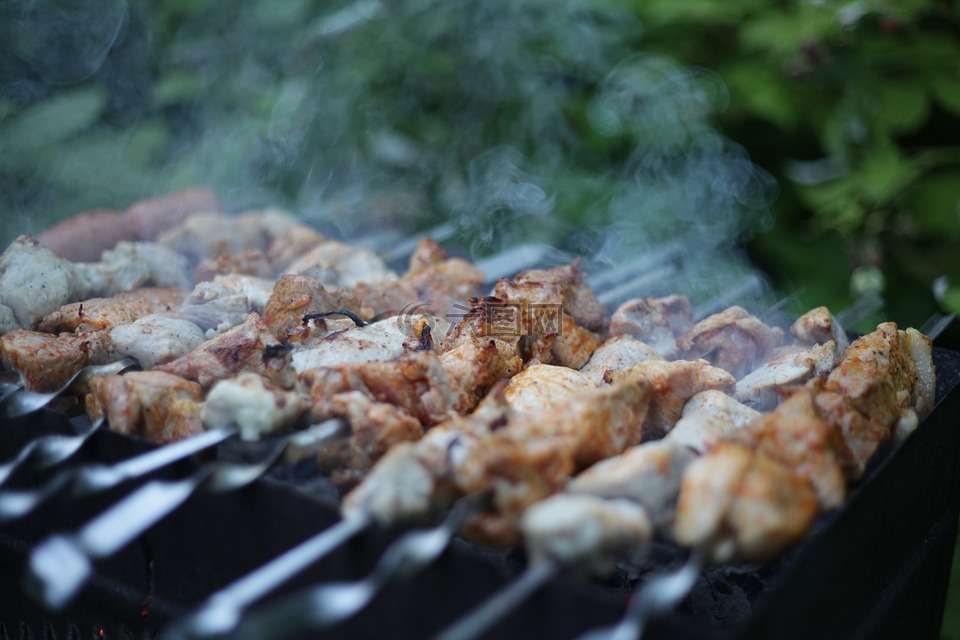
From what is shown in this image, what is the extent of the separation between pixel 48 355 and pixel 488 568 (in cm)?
140

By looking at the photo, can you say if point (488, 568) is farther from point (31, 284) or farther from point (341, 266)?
point (341, 266)

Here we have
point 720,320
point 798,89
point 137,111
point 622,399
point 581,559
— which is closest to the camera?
point 581,559

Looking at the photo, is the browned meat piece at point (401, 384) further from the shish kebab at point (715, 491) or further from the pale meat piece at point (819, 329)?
the pale meat piece at point (819, 329)

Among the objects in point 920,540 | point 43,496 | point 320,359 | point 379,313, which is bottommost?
point 920,540

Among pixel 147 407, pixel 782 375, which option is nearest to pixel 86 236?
pixel 147 407

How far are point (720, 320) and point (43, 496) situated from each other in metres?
1.86

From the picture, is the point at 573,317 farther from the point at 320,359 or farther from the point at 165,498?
the point at 165,498

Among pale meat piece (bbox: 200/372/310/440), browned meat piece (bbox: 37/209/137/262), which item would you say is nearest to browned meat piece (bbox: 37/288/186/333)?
browned meat piece (bbox: 37/209/137/262)

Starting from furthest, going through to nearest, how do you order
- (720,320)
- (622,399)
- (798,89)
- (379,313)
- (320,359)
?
(798,89) → (379,313) → (720,320) → (320,359) → (622,399)

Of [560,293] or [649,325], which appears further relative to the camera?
[649,325]

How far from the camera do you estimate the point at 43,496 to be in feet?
4.92

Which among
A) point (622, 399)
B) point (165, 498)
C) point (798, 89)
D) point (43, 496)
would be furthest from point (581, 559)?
point (798, 89)

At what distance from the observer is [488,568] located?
1473 millimetres

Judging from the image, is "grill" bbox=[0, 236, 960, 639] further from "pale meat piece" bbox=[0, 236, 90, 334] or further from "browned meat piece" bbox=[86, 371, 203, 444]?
"pale meat piece" bbox=[0, 236, 90, 334]
